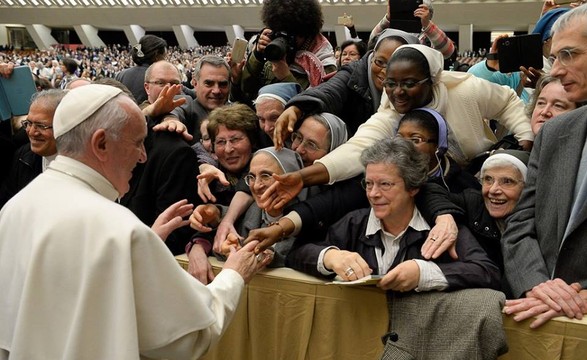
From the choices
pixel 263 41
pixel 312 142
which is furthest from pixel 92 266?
pixel 263 41

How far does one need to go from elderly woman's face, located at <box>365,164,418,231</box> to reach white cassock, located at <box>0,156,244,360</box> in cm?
85

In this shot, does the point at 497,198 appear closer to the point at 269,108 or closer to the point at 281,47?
the point at 269,108

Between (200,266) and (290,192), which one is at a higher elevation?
(290,192)

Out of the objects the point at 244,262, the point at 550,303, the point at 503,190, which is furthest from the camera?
the point at 503,190

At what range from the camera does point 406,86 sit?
261 centimetres

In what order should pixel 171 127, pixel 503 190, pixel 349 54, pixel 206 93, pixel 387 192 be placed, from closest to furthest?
pixel 387 192 → pixel 503 190 → pixel 171 127 → pixel 206 93 → pixel 349 54

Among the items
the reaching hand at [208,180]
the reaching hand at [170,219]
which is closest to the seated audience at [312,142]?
the reaching hand at [208,180]

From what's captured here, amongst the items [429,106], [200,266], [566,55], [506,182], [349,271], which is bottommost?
[200,266]

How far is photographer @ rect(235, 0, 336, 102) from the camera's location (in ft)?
11.2

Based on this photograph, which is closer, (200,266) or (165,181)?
(200,266)

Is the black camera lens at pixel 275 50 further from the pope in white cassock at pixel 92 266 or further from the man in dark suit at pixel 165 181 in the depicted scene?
the pope in white cassock at pixel 92 266

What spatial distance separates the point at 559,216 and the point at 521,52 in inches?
47.6

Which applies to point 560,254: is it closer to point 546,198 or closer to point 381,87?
point 546,198

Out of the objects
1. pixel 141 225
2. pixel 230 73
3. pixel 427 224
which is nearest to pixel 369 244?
pixel 427 224
